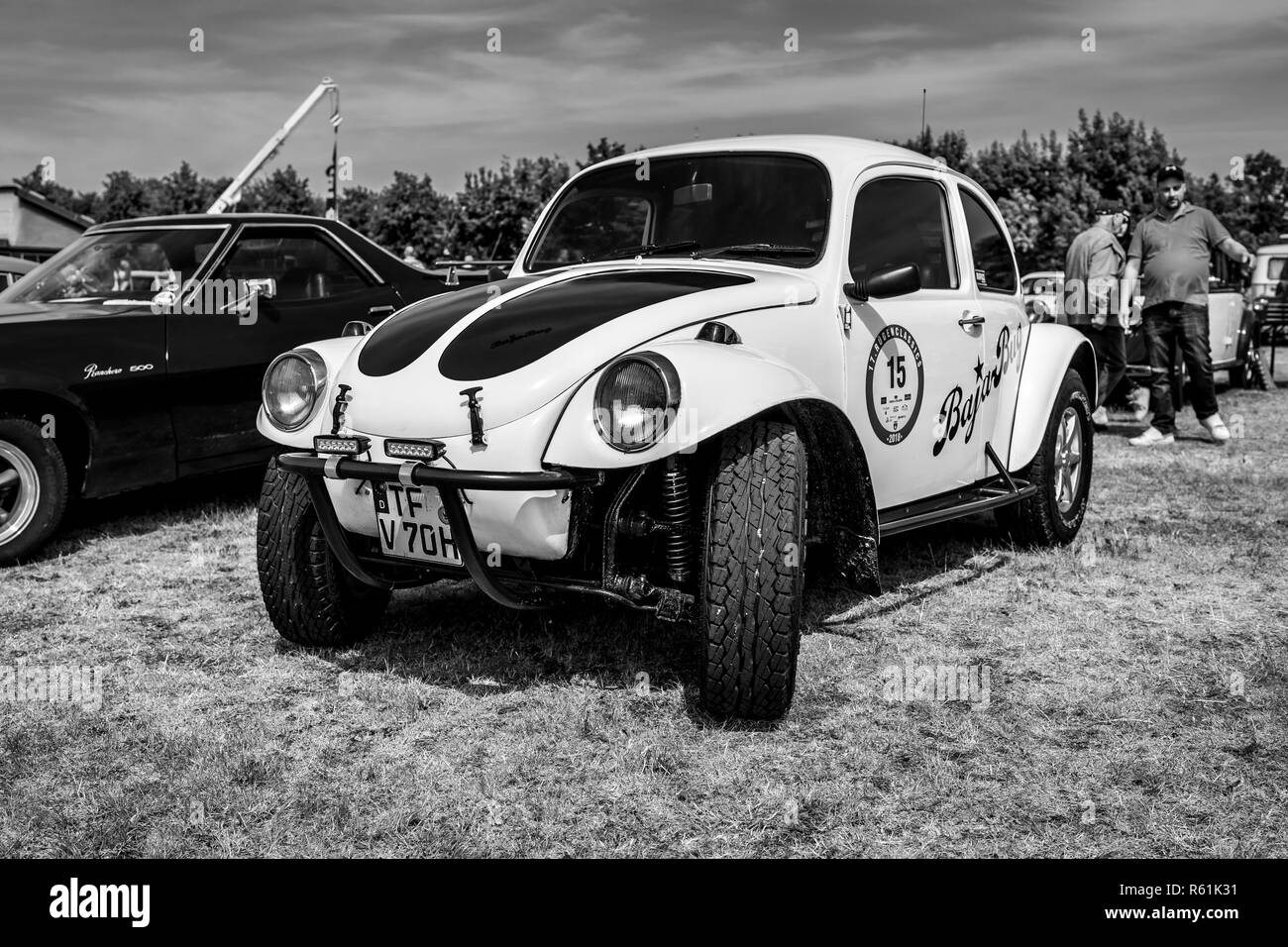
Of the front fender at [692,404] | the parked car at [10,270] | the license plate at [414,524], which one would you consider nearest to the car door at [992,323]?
the front fender at [692,404]

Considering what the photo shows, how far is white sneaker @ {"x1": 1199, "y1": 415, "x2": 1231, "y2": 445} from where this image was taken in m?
9.34

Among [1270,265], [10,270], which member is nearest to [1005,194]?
[1270,265]

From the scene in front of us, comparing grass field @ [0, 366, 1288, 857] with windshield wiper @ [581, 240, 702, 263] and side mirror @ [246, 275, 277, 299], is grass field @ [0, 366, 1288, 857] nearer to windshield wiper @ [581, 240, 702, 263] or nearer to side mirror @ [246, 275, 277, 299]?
windshield wiper @ [581, 240, 702, 263]

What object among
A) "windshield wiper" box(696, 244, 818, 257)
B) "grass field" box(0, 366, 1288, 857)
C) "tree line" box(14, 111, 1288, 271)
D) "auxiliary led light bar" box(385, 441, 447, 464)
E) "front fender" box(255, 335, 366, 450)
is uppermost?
"tree line" box(14, 111, 1288, 271)

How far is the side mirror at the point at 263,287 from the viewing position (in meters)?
Result: 6.78

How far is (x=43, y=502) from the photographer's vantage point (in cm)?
582

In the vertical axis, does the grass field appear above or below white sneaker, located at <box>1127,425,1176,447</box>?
below

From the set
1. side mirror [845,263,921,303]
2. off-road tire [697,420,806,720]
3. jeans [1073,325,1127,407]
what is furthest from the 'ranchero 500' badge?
jeans [1073,325,1127,407]

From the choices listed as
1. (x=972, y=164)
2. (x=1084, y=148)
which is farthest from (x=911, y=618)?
(x=1084, y=148)

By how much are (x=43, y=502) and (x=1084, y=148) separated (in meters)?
45.0

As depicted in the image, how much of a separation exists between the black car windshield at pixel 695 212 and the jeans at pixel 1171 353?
5.68m

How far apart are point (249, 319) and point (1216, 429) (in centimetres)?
711

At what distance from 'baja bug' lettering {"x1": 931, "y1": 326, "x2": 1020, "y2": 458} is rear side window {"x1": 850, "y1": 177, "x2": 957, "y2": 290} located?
44cm
